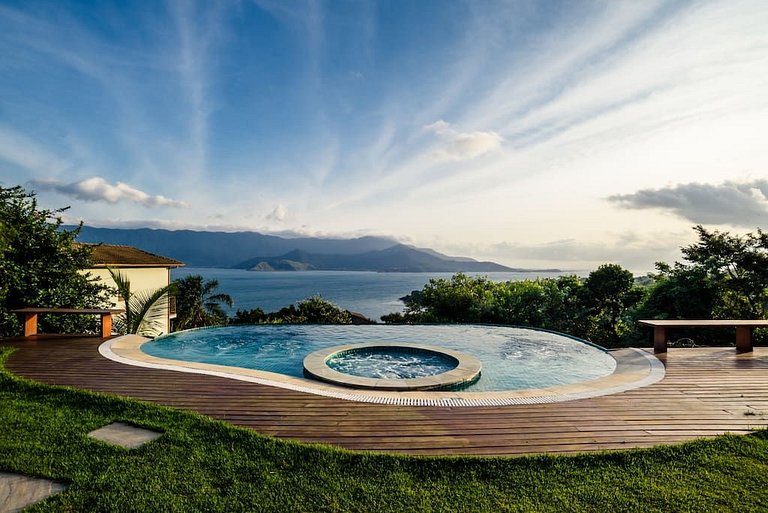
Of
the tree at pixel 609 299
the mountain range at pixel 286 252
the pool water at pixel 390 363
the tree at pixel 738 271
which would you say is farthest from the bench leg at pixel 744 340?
the mountain range at pixel 286 252

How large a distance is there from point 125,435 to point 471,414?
3.47 metres

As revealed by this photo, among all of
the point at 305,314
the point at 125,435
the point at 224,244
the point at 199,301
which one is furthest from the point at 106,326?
the point at 224,244

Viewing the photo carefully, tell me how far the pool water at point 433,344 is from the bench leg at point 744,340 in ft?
7.39

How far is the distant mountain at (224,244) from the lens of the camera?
16850cm

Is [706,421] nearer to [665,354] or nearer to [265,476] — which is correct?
[665,354]

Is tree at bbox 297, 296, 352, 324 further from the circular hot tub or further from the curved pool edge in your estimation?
the curved pool edge

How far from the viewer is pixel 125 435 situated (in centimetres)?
366

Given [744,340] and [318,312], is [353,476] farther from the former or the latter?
[318,312]

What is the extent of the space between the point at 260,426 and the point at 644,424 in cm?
396

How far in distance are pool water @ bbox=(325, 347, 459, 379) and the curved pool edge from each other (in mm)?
2526

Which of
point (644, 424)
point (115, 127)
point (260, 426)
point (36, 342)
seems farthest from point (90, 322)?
point (644, 424)

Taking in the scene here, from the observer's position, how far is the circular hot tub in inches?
239

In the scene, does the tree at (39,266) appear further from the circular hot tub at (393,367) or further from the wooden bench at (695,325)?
the wooden bench at (695,325)

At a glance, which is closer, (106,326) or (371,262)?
(106,326)
